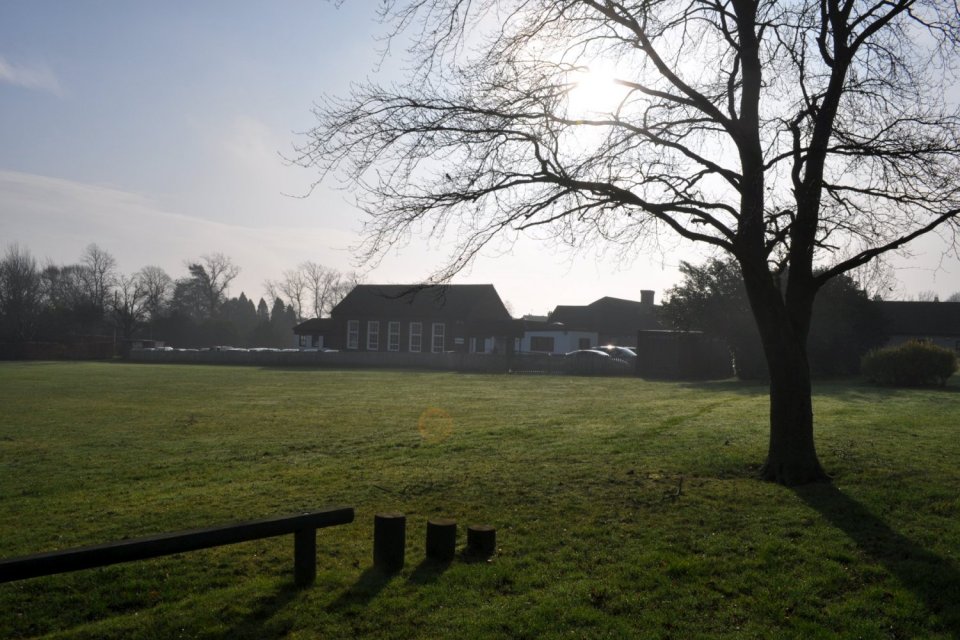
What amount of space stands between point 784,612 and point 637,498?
138 inches

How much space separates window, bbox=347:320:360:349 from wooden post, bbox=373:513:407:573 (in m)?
64.7

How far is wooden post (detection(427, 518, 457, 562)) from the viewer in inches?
292

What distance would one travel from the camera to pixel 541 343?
7056 cm

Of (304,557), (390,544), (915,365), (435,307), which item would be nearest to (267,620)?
(304,557)

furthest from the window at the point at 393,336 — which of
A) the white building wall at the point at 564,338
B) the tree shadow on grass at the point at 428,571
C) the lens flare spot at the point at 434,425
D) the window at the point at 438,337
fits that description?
the tree shadow on grass at the point at 428,571

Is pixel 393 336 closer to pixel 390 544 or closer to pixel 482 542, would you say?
pixel 482 542

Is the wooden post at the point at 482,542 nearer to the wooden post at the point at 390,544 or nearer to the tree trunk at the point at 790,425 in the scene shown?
the wooden post at the point at 390,544

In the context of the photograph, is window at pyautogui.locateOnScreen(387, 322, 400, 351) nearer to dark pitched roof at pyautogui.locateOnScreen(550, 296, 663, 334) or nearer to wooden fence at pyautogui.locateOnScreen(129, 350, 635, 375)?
wooden fence at pyautogui.locateOnScreen(129, 350, 635, 375)

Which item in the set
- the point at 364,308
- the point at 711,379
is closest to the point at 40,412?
the point at 711,379

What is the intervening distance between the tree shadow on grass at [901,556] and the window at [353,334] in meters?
63.5

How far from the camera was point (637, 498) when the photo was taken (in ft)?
31.4

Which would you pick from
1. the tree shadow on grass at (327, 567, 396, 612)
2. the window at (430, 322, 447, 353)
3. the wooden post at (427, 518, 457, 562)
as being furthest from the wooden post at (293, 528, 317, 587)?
the window at (430, 322, 447, 353)

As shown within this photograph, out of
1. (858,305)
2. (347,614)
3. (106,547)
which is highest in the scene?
(858,305)

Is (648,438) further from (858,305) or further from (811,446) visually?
(858,305)
